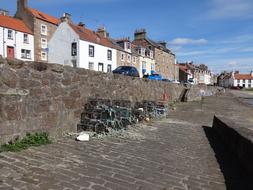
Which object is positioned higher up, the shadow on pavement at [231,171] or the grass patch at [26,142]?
the grass patch at [26,142]

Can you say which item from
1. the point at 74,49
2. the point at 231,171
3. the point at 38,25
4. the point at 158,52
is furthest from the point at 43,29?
the point at 231,171

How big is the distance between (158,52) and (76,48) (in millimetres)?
30624

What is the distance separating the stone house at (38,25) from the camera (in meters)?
46.8

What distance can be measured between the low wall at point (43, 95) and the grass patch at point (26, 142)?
13 cm

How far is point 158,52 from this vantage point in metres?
64.7

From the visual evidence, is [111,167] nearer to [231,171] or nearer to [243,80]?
[231,171]

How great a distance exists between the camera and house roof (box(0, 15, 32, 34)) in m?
41.7

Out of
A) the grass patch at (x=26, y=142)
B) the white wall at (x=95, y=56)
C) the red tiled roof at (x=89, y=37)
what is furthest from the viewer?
the red tiled roof at (x=89, y=37)

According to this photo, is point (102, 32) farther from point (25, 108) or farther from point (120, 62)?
point (25, 108)

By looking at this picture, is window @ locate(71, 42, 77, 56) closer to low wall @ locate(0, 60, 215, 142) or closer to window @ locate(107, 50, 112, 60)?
window @ locate(107, 50, 112, 60)

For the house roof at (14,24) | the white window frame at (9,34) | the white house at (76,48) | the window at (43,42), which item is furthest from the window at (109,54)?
the white window frame at (9,34)

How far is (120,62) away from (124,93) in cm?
3556

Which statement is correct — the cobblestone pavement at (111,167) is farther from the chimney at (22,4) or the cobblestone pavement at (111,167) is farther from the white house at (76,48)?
the chimney at (22,4)

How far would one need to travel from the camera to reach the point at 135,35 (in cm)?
6412
